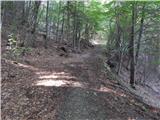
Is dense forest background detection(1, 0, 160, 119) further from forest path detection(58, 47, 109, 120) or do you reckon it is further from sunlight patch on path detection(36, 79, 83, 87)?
forest path detection(58, 47, 109, 120)

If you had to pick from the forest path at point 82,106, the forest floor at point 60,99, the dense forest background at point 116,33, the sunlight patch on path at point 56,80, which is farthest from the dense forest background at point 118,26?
the forest path at point 82,106

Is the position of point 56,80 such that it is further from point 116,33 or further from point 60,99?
point 116,33

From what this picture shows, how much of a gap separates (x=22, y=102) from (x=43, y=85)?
169 cm

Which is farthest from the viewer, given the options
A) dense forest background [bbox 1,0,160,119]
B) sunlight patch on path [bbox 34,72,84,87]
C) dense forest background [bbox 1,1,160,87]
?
dense forest background [bbox 1,1,160,87]

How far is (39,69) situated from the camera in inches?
650

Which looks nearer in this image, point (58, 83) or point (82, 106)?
point (82, 106)

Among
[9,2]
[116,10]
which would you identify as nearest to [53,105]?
[116,10]

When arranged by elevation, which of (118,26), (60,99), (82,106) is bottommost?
(82,106)

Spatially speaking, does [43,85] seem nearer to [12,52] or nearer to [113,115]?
[113,115]

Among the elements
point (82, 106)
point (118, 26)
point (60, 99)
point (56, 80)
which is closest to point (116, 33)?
point (118, 26)

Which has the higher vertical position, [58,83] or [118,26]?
[118,26]

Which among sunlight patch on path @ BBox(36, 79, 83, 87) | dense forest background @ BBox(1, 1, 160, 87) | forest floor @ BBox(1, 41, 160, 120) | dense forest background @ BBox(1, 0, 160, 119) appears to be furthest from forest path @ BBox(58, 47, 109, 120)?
dense forest background @ BBox(1, 1, 160, 87)

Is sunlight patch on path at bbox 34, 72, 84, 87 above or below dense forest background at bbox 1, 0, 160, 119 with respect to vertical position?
below

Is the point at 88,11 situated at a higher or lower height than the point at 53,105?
higher
